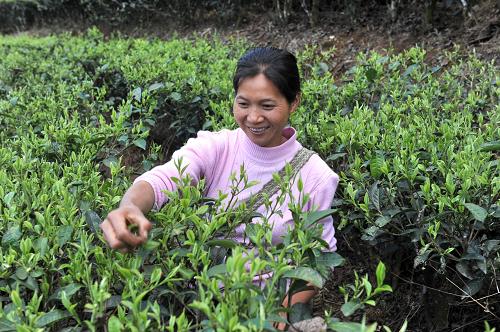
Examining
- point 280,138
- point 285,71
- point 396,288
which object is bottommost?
point 396,288

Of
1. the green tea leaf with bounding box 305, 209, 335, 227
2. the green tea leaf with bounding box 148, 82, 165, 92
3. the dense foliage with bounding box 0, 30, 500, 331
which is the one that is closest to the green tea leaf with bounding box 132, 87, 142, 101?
the dense foliage with bounding box 0, 30, 500, 331

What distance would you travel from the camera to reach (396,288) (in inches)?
96.0

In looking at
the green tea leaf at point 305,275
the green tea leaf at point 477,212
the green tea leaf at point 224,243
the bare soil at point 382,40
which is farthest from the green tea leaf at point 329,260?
the green tea leaf at point 477,212

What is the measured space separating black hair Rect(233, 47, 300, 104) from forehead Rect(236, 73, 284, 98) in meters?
0.01

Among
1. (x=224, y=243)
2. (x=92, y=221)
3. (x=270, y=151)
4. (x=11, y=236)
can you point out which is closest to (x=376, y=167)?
(x=270, y=151)

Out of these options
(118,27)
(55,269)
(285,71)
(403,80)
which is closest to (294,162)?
(285,71)

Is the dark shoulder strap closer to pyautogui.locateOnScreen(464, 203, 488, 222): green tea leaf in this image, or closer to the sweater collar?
the sweater collar

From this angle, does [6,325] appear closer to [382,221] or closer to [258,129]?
[258,129]

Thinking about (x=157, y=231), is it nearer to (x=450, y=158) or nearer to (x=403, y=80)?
(x=450, y=158)

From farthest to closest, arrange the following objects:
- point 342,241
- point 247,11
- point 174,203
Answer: point 247,11, point 342,241, point 174,203

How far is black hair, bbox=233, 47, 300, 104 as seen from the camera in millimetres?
1988

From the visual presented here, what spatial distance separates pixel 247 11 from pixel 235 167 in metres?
5.83

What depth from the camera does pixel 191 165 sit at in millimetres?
2004

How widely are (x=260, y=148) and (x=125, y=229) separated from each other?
89 centimetres
